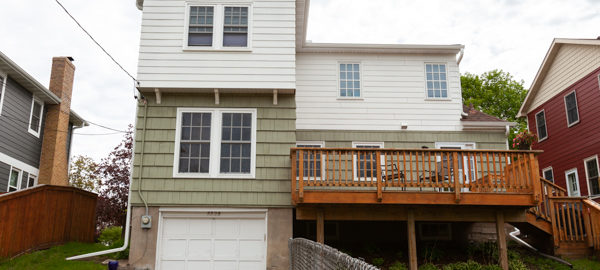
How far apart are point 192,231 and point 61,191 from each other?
3.93 meters

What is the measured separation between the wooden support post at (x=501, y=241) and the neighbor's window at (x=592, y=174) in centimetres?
681

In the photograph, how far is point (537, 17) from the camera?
24.1 m

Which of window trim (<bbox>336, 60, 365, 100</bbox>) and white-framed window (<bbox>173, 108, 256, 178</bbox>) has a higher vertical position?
window trim (<bbox>336, 60, 365, 100</bbox>)

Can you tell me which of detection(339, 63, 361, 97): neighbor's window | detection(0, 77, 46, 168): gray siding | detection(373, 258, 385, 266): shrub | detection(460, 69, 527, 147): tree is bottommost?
detection(373, 258, 385, 266): shrub

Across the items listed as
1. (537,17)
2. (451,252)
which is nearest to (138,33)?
(451,252)

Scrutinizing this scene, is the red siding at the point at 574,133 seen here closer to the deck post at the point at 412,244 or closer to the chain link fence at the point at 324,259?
the deck post at the point at 412,244

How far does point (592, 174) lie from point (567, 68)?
384 centimetres

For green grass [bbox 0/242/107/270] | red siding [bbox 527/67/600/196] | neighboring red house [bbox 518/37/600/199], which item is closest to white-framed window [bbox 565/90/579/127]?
neighboring red house [bbox 518/37/600/199]

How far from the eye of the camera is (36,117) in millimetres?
17562

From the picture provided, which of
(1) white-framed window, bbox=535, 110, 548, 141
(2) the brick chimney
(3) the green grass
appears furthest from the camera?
(1) white-framed window, bbox=535, 110, 548, 141

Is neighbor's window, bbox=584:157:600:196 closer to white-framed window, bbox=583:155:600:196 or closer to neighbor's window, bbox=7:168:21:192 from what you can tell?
white-framed window, bbox=583:155:600:196

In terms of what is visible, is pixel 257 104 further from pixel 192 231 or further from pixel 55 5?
pixel 55 5

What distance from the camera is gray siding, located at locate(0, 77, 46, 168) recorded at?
1516 centimetres

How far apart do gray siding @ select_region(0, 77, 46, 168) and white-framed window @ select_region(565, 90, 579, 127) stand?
18.1 metres
